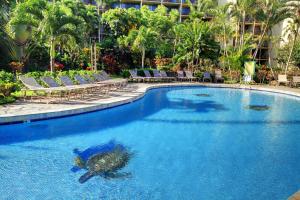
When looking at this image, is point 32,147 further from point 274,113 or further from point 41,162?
point 274,113

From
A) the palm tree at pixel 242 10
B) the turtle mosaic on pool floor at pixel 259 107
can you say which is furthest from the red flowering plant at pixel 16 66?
the palm tree at pixel 242 10

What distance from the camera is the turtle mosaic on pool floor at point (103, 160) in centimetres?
790

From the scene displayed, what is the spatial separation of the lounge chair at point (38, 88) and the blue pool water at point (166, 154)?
6.57ft

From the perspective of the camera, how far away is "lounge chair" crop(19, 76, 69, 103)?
14397mm

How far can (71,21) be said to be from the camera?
62.1 feet

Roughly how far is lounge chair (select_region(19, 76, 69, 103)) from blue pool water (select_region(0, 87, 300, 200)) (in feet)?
6.57

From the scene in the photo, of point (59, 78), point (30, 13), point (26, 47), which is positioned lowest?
point (59, 78)

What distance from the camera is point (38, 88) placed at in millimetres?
14555

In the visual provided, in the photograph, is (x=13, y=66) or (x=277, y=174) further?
(x=13, y=66)

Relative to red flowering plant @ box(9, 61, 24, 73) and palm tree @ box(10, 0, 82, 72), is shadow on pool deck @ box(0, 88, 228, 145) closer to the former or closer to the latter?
palm tree @ box(10, 0, 82, 72)

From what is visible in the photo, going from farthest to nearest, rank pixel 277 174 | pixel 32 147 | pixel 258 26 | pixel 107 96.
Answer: pixel 258 26, pixel 107 96, pixel 32 147, pixel 277 174

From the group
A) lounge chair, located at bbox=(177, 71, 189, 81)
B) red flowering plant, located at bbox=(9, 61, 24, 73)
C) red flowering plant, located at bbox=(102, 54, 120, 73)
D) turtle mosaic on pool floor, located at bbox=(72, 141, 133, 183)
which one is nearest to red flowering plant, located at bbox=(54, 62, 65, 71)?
red flowering plant, located at bbox=(9, 61, 24, 73)

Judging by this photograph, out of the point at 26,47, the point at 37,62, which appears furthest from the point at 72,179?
the point at 37,62

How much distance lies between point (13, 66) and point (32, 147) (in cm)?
1482
